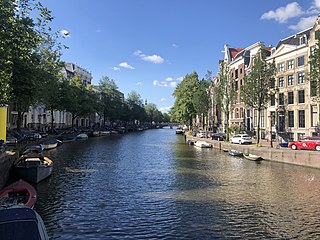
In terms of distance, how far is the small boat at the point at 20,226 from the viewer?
805 centimetres

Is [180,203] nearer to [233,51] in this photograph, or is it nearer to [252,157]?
[252,157]

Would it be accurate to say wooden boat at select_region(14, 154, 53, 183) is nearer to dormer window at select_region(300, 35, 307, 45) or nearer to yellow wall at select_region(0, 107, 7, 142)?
yellow wall at select_region(0, 107, 7, 142)

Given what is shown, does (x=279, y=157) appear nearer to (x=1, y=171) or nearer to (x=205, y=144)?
(x=205, y=144)

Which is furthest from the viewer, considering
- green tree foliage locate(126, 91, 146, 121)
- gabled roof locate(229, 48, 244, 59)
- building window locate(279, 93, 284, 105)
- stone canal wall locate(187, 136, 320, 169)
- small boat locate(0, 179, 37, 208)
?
green tree foliage locate(126, 91, 146, 121)

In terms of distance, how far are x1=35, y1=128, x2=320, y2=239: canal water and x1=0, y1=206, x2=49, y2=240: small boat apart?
4.10 m

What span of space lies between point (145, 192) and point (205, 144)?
34.5 m

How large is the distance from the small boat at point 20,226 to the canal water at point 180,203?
4102mm

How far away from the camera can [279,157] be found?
34.2 meters

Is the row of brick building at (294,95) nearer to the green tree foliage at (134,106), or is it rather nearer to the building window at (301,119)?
the building window at (301,119)

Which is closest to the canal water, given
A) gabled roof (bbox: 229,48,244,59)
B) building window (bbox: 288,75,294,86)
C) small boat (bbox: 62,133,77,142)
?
building window (bbox: 288,75,294,86)

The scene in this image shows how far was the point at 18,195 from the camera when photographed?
15.7 meters

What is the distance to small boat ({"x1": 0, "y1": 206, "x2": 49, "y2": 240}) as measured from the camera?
8.05 metres

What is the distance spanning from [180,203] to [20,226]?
10665mm

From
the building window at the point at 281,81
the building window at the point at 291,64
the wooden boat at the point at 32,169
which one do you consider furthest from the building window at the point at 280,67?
the wooden boat at the point at 32,169
